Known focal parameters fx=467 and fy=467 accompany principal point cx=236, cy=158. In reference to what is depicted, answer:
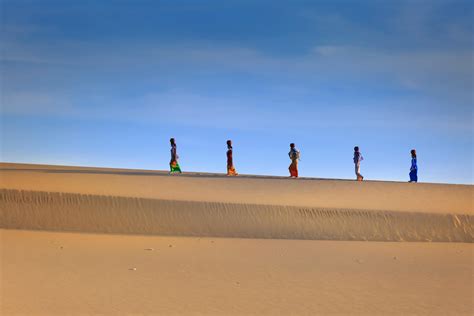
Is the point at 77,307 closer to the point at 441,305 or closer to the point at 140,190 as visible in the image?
the point at 441,305

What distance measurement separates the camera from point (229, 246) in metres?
10.1

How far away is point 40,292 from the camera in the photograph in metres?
5.40

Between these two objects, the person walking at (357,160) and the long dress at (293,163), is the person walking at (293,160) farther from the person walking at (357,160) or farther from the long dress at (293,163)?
the person walking at (357,160)

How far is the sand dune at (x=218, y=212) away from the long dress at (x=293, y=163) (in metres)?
3.08

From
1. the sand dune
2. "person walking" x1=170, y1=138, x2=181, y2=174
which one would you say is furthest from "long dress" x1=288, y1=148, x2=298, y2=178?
"person walking" x1=170, y1=138, x2=181, y2=174

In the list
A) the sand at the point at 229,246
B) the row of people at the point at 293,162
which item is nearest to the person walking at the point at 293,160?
the row of people at the point at 293,162

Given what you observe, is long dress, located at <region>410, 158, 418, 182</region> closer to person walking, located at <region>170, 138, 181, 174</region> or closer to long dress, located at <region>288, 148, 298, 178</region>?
long dress, located at <region>288, 148, 298, 178</region>

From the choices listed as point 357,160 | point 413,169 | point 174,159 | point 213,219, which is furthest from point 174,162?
point 413,169

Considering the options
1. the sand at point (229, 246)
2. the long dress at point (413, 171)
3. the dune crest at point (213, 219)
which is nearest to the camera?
the sand at point (229, 246)

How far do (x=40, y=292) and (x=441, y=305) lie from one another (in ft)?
14.9

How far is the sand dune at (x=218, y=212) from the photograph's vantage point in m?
12.3

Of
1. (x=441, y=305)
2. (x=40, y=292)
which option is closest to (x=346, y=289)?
(x=441, y=305)

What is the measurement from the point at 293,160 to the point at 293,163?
0.19 m

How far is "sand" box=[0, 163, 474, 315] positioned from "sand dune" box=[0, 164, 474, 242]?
40mm
